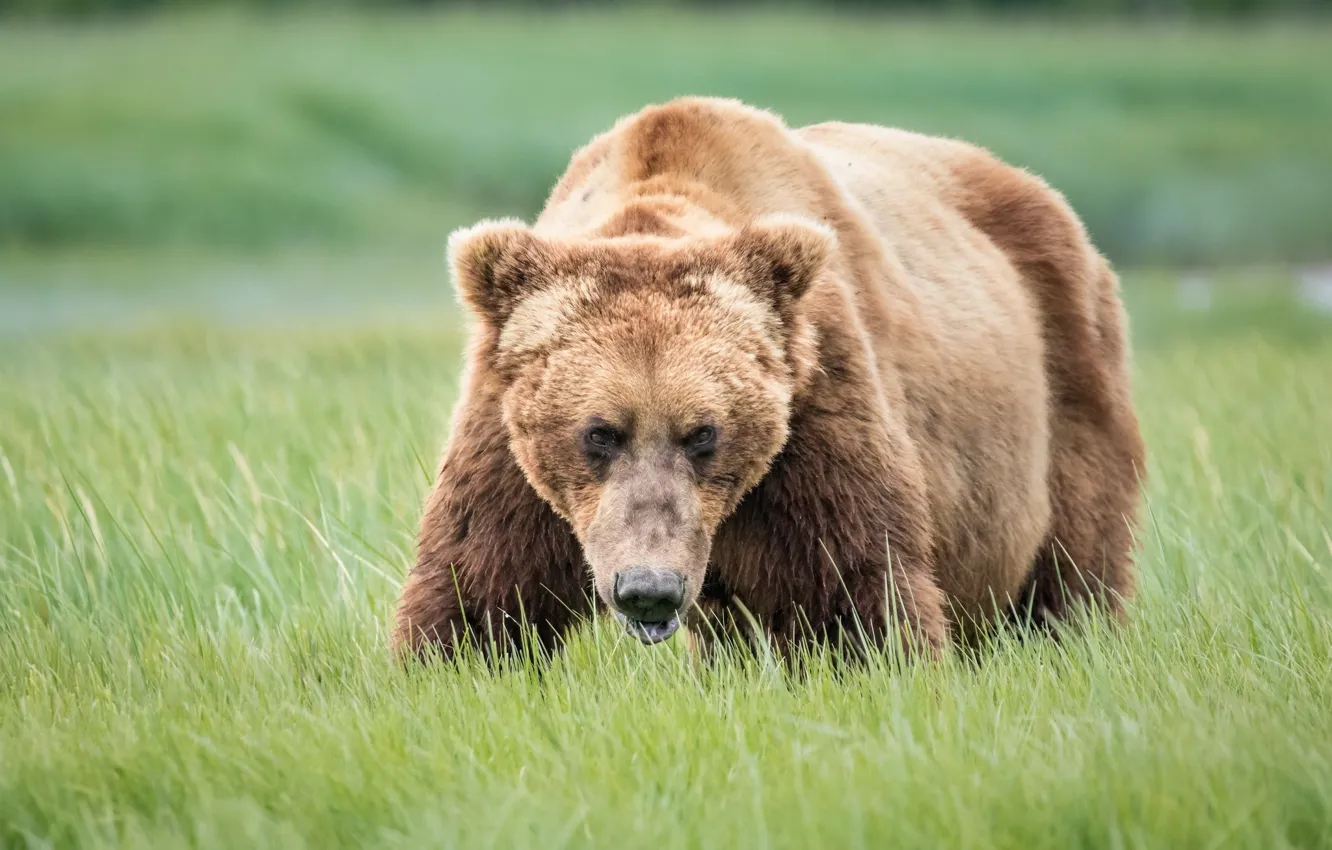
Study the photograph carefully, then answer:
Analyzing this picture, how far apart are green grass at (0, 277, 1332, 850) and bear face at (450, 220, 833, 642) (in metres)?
0.39

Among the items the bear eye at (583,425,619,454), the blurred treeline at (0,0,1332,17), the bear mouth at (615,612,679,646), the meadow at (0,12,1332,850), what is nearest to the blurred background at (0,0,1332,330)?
the blurred treeline at (0,0,1332,17)

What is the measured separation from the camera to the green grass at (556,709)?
10.1 ft

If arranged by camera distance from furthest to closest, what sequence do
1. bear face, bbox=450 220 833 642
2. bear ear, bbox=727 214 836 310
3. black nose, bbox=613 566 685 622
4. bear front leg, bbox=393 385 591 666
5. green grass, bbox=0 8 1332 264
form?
1. green grass, bbox=0 8 1332 264
2. bear front leg, bbox=393 385 591 666
3. bear ear, bbox=727 214 836 310
4. bear face, bbox=450 220 833 642
5. black nose, bbox=613 566 685 622

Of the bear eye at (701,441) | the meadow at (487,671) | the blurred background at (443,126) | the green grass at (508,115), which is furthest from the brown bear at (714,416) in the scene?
the green grass at (508,115)

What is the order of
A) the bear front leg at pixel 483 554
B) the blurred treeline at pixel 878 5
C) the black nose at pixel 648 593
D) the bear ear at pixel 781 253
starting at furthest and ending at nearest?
1. the blurred treeline at pixel 878 5
2. the bear front leg at pixel 483 554
3. the bear ear at pixel 781 253
4. the black nose at pixel 648 593

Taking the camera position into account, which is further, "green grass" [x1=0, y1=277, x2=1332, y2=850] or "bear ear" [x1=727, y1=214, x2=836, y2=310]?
"bear ear" [x1=727, y1=214, x2=836, y2=310]

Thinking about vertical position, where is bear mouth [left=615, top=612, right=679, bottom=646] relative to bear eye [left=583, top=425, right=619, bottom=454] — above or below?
below

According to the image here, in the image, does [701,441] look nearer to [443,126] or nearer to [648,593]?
[648,593]

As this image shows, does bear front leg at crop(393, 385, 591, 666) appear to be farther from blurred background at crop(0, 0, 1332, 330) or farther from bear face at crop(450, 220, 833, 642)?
blurred background at crop(0, 0, 1332, 330)

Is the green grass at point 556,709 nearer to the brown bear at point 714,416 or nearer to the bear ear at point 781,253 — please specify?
the brown bear at point 714,416

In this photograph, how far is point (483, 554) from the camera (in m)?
4.12

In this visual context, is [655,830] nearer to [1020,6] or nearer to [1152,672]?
[1152,672]

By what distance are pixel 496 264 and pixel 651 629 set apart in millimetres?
1010

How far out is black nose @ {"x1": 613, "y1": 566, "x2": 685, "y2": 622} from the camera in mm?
3576
